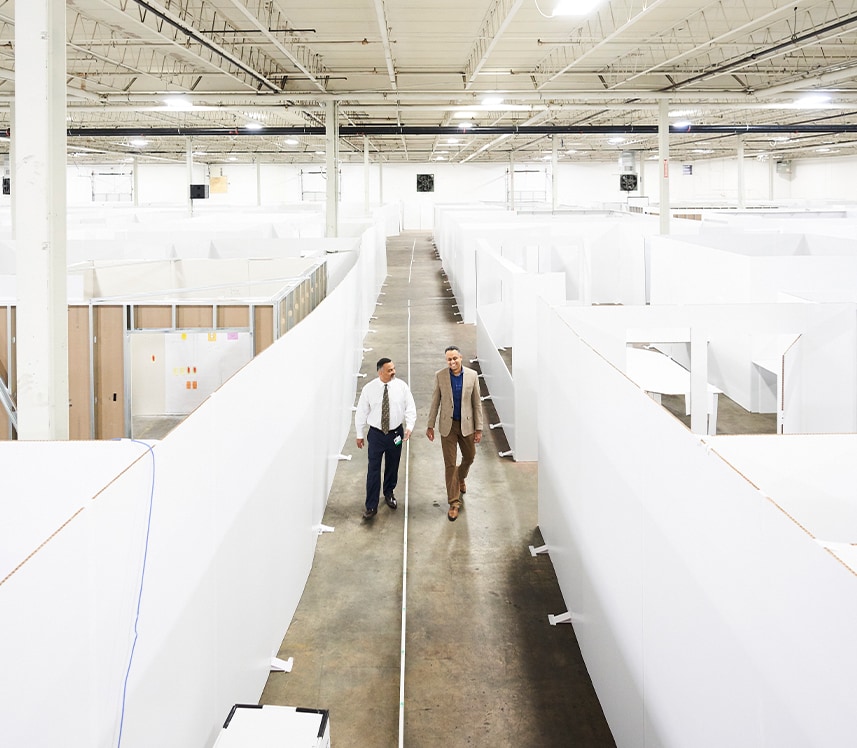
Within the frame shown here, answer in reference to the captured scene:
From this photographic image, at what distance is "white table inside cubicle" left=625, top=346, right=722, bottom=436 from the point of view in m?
7.99

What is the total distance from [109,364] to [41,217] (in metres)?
4.04

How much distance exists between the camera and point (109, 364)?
308 inches

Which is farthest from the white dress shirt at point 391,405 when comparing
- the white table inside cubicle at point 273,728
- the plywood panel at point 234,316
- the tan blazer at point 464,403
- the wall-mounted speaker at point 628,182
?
the wall-mounted speaker at point 628,182

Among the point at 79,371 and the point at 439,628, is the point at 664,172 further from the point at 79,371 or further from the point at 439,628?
the point at 439,628

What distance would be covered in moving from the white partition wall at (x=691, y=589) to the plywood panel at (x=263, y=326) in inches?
144

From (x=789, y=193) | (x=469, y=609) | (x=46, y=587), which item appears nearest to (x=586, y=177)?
(x=789, y=193)

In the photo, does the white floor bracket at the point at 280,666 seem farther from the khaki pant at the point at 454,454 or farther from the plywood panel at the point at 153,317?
the plywood panel at the point at 153,317

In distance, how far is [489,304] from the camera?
12.4 meters

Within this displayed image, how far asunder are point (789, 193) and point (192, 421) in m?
43.1

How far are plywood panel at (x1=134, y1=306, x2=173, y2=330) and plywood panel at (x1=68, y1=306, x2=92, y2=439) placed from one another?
49 cm

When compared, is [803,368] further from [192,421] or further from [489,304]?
[489,304]

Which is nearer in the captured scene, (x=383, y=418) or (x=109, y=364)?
(x=383, y=418)

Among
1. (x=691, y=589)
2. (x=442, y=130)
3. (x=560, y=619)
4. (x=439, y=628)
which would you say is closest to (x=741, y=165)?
(x=442, y=130)

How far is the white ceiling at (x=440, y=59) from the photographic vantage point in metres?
9.48
